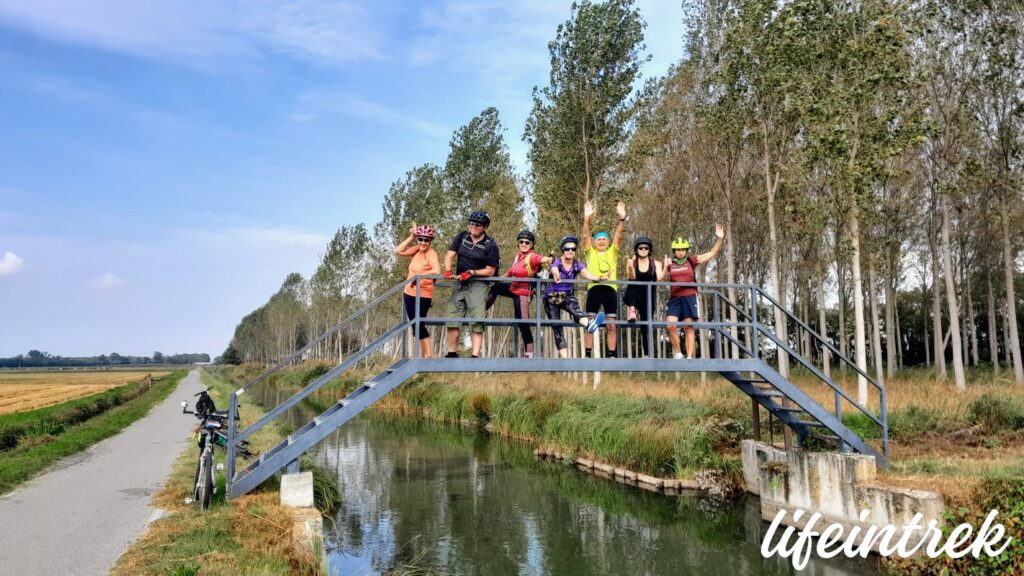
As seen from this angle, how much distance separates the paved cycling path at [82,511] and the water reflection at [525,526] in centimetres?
283

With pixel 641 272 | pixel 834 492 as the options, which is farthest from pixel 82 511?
pixel 834 492

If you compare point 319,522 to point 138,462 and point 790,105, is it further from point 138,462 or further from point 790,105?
point 790,105

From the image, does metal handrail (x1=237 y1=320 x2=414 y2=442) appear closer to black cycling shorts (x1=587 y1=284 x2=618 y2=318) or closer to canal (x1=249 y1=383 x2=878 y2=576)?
canal (x1=249 y1=383 x2=878 y2=576)

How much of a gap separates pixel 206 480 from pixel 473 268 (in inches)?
196

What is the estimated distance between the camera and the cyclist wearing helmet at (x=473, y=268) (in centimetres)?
1066

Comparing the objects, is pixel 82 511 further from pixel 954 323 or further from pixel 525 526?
pixel 954 323

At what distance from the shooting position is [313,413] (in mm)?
35438

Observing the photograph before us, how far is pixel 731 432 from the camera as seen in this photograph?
1650cm

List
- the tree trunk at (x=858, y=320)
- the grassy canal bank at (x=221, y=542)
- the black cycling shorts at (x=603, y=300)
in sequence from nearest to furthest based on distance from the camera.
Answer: the grassy canal bank at (x=221, y=542) < the black cycling shorts at (x=603, y=300) < the tree trunk at (x=858, y=320)

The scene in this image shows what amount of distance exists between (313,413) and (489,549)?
2604cm

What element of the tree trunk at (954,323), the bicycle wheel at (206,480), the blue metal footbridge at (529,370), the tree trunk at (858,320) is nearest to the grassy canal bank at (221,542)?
the bicycle wheel at (206,480)

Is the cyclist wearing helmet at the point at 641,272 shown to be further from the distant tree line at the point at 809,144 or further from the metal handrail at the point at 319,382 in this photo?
the distant tree line at the point at 809,144

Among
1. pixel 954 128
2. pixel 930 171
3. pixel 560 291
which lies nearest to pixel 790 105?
pixel 954 128

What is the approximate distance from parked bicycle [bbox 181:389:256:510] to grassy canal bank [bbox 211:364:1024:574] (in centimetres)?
1000
